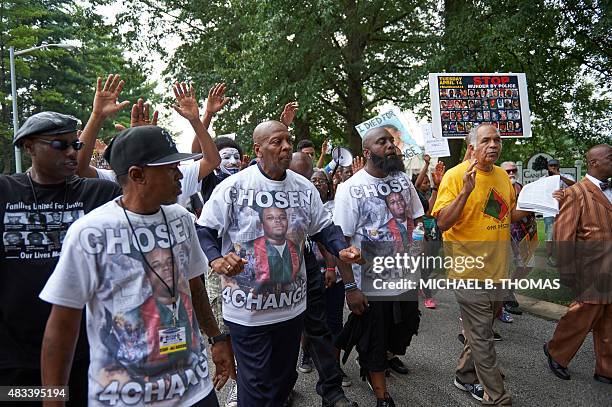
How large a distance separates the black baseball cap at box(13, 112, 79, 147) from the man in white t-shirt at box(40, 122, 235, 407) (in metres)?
0.53

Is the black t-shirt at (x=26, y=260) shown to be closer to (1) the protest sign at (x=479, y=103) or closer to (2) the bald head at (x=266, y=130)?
(2) the bald head at (x=266, y=130)

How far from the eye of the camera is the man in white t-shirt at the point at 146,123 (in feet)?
9.82

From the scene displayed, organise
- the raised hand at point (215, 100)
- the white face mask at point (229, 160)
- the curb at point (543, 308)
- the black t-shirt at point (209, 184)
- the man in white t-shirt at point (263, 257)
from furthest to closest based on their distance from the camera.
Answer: the curb at point (543, 308) → the white face mask at point (229, 160) → the black t-shirt at point (209, 184) → the raised hand at point (215, 100) → the man in white t-shirt at point (263, 257)

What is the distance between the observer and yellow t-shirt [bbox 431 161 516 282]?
396 centimetres

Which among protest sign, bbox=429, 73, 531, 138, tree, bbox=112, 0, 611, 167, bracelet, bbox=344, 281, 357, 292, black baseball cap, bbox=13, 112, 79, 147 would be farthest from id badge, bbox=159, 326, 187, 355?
tree, bbox=112, 0, 611, 167

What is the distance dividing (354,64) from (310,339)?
11477 millimetres

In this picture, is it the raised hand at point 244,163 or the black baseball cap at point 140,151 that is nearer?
the black baseball cap at point 140,151

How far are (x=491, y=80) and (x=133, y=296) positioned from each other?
6.36m

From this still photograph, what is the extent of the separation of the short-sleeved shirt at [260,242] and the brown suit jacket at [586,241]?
8.82 ft

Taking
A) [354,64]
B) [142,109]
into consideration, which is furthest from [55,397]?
[354,64]

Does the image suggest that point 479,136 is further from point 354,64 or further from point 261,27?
point 354,64

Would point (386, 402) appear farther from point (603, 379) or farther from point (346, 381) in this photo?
point (603, 379)

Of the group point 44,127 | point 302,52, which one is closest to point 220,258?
point 44,127

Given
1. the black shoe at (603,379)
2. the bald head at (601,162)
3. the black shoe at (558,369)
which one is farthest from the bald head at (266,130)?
the black shoe at (603,379)
